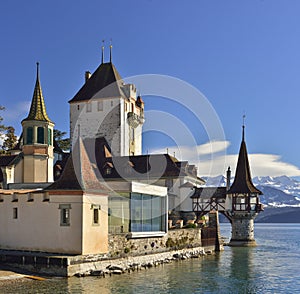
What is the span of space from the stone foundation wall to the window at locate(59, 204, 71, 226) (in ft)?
10.8

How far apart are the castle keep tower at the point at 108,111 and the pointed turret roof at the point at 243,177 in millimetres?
12178

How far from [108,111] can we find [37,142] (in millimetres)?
21862

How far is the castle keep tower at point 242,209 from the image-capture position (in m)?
55.4

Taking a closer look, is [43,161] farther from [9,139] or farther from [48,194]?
[9,139]

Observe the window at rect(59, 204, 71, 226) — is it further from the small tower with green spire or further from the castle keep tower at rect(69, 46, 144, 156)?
the castle keep tower at rect(69, 46, 144, 156)

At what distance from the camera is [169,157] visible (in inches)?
2196

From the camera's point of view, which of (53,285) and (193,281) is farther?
(193,281)

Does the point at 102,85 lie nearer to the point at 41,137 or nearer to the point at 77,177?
the point at 41,137

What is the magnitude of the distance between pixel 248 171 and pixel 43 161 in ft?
89.6

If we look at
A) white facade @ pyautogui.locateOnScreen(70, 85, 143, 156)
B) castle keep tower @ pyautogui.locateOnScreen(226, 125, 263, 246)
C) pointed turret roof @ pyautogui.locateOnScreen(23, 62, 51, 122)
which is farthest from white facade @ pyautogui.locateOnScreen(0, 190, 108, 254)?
white facade @ pyautogui.locateOnScreen(70, 85, 143, 156)

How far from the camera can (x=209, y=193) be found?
57.0m

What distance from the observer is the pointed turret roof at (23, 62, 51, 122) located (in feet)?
128

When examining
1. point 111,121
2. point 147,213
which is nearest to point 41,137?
point 147,213

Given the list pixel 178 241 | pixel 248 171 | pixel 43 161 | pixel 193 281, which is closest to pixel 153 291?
pixel 193 281
